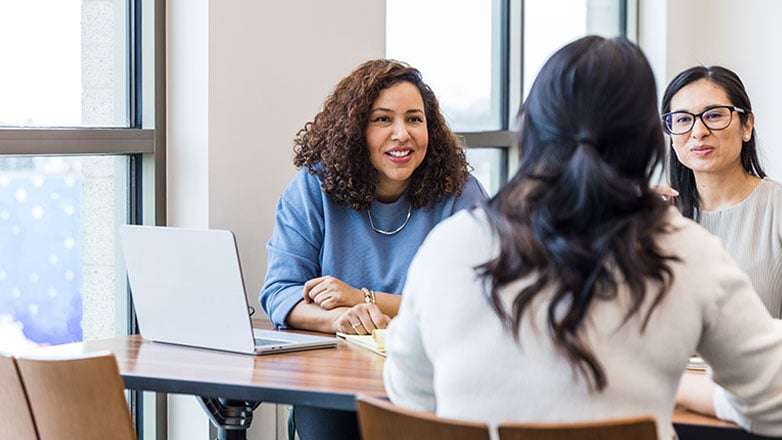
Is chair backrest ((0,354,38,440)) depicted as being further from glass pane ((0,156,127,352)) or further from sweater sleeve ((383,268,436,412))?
glass pane ((0,156,127,352))

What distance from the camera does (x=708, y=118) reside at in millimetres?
2812

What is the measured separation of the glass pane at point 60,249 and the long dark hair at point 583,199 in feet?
4.93

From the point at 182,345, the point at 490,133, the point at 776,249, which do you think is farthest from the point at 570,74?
the point at 490,133

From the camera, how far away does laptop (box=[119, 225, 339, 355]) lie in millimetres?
2158

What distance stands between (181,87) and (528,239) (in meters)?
1.70

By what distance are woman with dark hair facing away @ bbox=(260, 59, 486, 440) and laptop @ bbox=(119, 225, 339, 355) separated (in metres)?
0.32

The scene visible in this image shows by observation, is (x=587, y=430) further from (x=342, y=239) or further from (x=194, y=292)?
(x=342, y=239)

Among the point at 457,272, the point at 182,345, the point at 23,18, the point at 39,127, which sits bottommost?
the point at 182,345

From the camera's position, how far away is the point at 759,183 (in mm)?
2811

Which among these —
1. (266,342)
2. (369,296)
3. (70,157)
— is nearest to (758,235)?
(369,296)

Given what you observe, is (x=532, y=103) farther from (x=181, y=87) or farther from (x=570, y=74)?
(x=181, y=87)

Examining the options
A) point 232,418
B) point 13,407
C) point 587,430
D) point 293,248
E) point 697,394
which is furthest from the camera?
point 293,248

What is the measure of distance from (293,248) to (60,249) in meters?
0.57

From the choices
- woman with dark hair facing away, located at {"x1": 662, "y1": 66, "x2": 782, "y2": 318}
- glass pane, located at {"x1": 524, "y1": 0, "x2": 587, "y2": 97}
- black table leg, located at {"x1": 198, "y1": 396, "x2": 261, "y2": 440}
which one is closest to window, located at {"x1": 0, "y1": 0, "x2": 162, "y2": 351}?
black table leg, located at {"x1": 198, "y1": 396, "x2": 261, "y2": 440}
